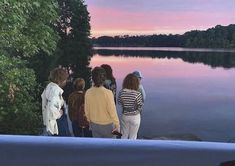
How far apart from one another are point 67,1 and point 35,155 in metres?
53.0

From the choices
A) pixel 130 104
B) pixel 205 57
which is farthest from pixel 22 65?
pixel 205 57

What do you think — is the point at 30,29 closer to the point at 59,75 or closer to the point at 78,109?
the point at 78,109

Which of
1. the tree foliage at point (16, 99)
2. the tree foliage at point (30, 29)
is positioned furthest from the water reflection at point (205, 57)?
the tree foliage at point (30, 29)

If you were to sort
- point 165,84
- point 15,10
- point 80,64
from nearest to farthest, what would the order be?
1. point 15,10
2. point 80,64
3. point 165,84

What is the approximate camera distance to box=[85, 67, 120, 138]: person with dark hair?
7.16 metres

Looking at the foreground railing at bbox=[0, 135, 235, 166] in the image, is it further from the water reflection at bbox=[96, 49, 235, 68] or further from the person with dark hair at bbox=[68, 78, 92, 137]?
the water reflection at bbox=[96, 49, 235, 68]

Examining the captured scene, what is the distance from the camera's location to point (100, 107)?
725cm

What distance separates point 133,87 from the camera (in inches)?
315

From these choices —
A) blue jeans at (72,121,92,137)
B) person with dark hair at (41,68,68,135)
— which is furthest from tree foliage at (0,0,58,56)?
person with dark hair at (41,68,68,135)

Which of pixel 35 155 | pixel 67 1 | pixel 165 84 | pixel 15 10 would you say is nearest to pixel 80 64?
pixel 67 1

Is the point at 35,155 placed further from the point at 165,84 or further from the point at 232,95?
the point at 165,84

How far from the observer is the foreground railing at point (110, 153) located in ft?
9.53

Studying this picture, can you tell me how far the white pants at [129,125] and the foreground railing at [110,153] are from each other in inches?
214

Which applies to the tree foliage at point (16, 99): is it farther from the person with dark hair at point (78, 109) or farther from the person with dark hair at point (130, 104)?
the person with dark hair at point (130, 104)
